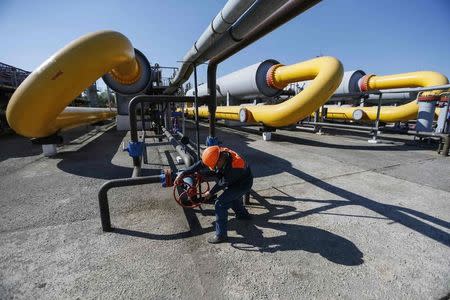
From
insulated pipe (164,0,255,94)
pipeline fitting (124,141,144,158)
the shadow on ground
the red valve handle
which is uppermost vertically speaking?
insulated pipe (164,0,255,94)

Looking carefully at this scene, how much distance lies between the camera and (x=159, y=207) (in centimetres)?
324

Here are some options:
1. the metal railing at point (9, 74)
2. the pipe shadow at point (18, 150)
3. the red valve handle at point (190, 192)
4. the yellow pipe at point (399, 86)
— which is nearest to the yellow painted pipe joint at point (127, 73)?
the pipe shadow at point (18, 150)

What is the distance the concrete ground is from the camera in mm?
1866

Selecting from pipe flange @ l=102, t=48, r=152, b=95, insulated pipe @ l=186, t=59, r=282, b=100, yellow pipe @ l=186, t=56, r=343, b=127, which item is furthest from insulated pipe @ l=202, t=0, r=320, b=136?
insulated pipe @ l=186, t=59, r=282, b=100

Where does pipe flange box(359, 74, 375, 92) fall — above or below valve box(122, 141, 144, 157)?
above

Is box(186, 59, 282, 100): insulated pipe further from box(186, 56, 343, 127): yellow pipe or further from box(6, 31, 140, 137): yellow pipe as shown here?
box(6, 31, 140, 137): yellow pipe

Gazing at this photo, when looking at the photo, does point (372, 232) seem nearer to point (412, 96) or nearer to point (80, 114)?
point (80, 114)

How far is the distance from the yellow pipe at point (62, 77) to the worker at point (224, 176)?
281 cm

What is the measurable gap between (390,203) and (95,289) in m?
3.82

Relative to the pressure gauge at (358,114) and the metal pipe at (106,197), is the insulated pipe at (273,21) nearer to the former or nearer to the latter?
the metal pipe at (106,197)

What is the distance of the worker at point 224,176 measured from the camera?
2.32 m

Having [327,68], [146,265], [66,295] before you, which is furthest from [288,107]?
[66,295]

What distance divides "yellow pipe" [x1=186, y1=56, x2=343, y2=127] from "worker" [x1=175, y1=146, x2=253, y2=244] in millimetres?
4568

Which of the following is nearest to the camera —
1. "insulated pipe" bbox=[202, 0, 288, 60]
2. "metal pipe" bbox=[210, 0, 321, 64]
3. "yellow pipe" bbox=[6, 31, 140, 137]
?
"metal pipe" bbox=[210, 0, 321, 64]
